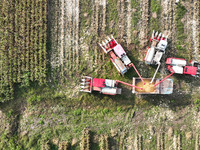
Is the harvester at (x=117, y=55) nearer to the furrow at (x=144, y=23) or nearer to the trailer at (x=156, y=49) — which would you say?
the trailer at (x=156, y=49)

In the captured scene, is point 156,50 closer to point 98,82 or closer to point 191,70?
point 191,70

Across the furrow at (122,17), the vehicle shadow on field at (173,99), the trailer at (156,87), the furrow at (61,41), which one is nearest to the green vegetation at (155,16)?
the furrow at (122,17)

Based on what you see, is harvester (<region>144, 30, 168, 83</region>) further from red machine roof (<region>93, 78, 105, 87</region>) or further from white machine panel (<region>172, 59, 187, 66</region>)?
red machine roof (<region>93, 78, 105, 87</region>)

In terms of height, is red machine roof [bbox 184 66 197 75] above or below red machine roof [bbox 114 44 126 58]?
below

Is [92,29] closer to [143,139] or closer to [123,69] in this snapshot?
[123,69]

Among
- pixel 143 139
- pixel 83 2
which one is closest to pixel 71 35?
pixel 83 2

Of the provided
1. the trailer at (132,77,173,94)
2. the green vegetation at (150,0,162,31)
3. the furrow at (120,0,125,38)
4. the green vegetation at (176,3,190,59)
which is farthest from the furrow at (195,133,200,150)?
the furrow at (120,0,125,38)
